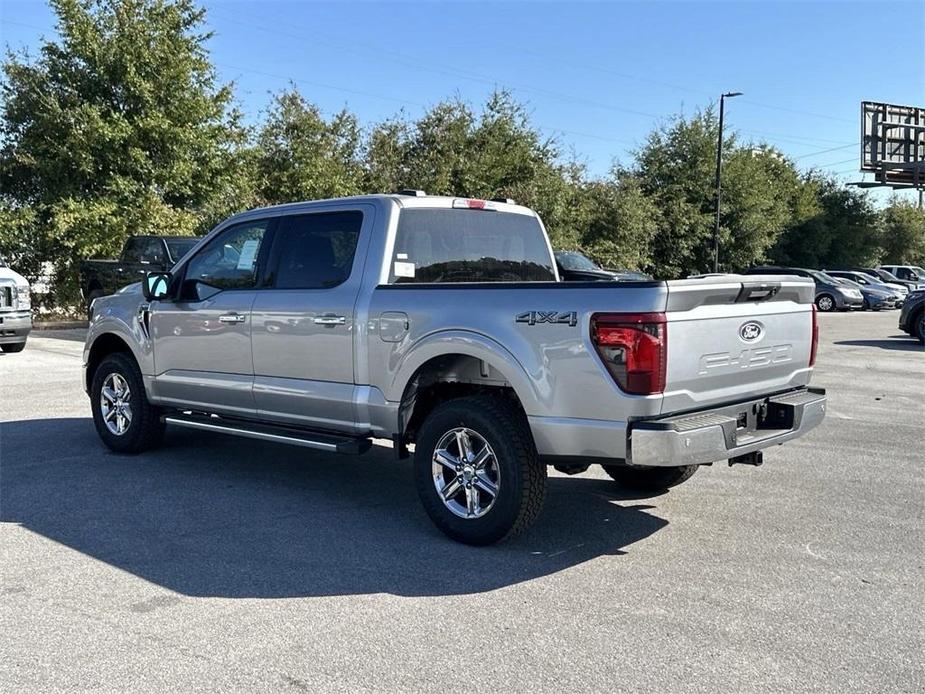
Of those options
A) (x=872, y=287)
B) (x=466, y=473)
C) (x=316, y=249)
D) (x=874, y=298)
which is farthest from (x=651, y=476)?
(x=872, y=287)

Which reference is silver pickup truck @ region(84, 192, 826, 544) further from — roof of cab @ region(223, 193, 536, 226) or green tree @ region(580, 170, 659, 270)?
green tree @ region(580, 170, 659, 270)

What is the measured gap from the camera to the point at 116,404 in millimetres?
7453

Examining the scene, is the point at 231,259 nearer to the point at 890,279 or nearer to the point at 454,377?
the point at 454,377

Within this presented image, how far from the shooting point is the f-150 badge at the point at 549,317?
4.59m

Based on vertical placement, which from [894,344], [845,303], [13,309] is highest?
[13,309]

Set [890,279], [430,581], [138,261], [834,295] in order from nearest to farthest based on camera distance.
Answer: [430,581] → [138,261] → [834,295] → [890,279]

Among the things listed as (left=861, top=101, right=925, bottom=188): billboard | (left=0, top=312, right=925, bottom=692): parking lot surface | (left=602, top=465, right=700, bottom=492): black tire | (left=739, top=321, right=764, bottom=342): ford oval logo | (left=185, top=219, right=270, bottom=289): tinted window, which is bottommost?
(left=0, top=312, right=925, bottom=692): parking lot surface

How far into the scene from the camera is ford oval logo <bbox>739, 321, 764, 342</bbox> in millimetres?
4939

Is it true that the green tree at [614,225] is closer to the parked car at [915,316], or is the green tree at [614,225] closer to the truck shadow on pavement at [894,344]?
the truck shadow on pavement at [894,344]

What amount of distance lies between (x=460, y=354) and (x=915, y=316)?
52.4ft

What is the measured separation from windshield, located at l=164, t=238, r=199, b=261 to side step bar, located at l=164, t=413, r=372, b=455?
37.2ft

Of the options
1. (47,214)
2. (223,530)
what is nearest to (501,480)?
(223,530)

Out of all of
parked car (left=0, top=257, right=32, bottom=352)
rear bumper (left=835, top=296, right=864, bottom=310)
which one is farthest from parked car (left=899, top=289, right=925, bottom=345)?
parked car (left=0, top=257, right=32, bottom=352)

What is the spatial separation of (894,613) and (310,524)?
10.5 ft
